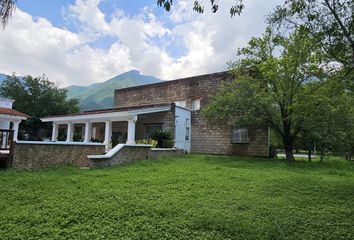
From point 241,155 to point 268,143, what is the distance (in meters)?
1.82

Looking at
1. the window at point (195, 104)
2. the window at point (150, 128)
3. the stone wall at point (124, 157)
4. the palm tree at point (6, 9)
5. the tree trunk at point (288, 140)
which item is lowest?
the stone wall at point (124, 157)

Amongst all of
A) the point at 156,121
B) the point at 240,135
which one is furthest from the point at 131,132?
the point at 240,135

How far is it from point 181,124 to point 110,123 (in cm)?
466

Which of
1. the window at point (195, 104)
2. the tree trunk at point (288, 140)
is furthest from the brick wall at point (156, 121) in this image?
the tree trunk at point (288, 140)

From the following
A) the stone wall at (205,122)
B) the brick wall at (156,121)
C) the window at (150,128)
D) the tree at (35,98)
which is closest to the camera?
the stone wall at (205,122)

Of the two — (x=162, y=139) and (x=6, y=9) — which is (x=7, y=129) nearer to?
(x=162, y=139)

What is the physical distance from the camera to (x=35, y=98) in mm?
28641

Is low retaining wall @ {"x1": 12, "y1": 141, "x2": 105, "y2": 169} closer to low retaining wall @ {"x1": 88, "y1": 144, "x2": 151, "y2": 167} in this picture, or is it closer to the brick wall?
low retaining wall @ {"x1": 88, "y1": 144, "x2": 151, "y2": 167}

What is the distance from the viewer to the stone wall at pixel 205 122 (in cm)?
1693

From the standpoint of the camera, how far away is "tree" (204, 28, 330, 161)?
13125 mm

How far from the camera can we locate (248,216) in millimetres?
4598

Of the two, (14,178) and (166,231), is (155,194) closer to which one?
(166,231)

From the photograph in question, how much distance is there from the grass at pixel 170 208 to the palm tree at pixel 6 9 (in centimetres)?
292

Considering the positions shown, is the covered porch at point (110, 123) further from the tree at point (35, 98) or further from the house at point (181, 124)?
the tree at point (35, 98)
